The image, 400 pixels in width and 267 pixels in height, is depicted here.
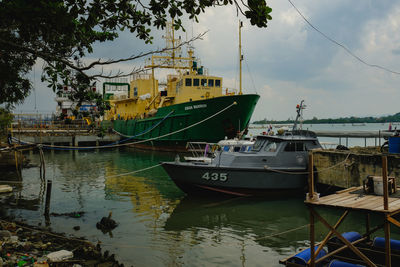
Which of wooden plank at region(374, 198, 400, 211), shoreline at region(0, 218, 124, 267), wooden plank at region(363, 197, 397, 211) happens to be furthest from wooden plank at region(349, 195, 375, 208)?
shoreline at region(0, 218, 124, 267)

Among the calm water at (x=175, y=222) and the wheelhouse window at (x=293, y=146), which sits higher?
the wheelhouse window at (x=293, y=146)

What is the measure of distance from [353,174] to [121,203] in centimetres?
899

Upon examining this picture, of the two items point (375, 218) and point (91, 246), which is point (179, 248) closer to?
point (91, 246)

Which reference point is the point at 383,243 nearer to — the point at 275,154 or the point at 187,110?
the point at 275,154

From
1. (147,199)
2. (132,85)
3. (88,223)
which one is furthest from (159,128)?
(88,223)

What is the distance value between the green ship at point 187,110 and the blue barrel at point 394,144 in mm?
11383

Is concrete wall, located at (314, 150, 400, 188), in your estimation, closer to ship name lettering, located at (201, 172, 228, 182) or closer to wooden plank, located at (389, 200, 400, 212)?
ship name lettering, located at (201, 172, 228, 182)

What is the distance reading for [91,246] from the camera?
8.40 metres

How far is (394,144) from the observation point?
12.1 meters

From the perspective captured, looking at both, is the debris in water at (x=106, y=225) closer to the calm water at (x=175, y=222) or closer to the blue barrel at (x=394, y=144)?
the calm water at (x=175, y=222)

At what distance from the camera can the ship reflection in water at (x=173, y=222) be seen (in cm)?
850

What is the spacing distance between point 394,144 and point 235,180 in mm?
5840

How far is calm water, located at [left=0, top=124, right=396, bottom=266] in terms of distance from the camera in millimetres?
8516

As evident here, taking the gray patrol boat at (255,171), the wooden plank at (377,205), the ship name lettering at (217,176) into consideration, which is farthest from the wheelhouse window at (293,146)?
the wooden plank at (377,205)
